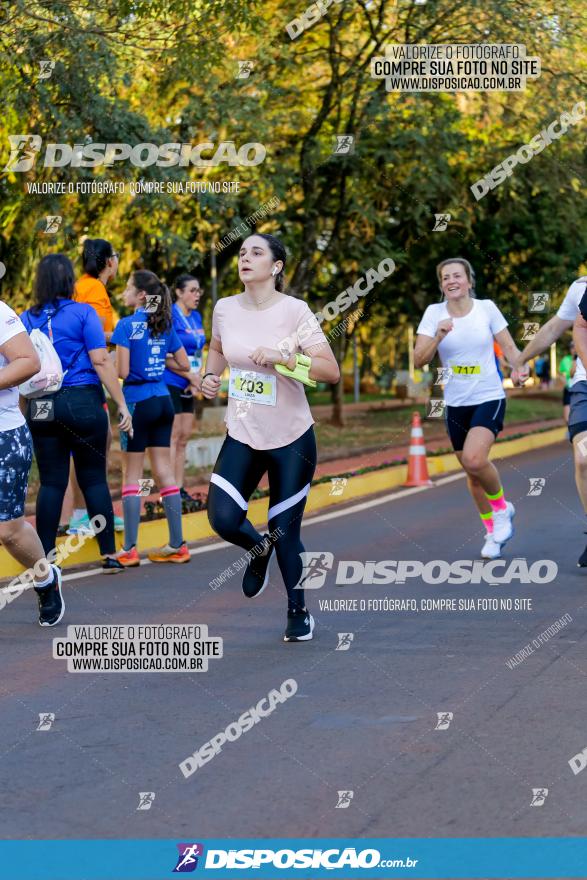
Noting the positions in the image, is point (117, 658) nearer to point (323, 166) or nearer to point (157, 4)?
point (157, 4)

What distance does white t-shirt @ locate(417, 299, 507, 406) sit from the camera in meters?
10.1

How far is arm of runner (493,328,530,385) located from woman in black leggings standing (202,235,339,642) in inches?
107

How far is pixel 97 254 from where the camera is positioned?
10117 mm

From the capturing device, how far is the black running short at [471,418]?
1020 cm

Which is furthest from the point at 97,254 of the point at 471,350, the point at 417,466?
the point at 417,466

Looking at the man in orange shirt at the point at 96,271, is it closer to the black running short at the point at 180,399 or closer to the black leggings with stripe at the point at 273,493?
the black running short at the point at 180,399

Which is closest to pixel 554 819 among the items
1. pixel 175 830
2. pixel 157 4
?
pixel 175 830

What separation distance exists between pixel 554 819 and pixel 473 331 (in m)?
5.86

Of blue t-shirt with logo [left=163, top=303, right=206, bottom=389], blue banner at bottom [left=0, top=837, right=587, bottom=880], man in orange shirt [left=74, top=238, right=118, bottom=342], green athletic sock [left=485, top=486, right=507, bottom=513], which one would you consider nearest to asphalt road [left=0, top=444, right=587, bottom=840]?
blue banner at bottom [left=0, top=837, right=587, bottom=880]

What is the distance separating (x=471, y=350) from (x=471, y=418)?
47 centimetres

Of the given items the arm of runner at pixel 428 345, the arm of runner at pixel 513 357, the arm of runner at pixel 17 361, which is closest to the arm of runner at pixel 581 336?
the arm of runner at pixel 513 357

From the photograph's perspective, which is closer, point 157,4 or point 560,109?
point 157,4

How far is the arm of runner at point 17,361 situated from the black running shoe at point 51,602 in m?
1.29

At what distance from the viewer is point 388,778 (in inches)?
200
